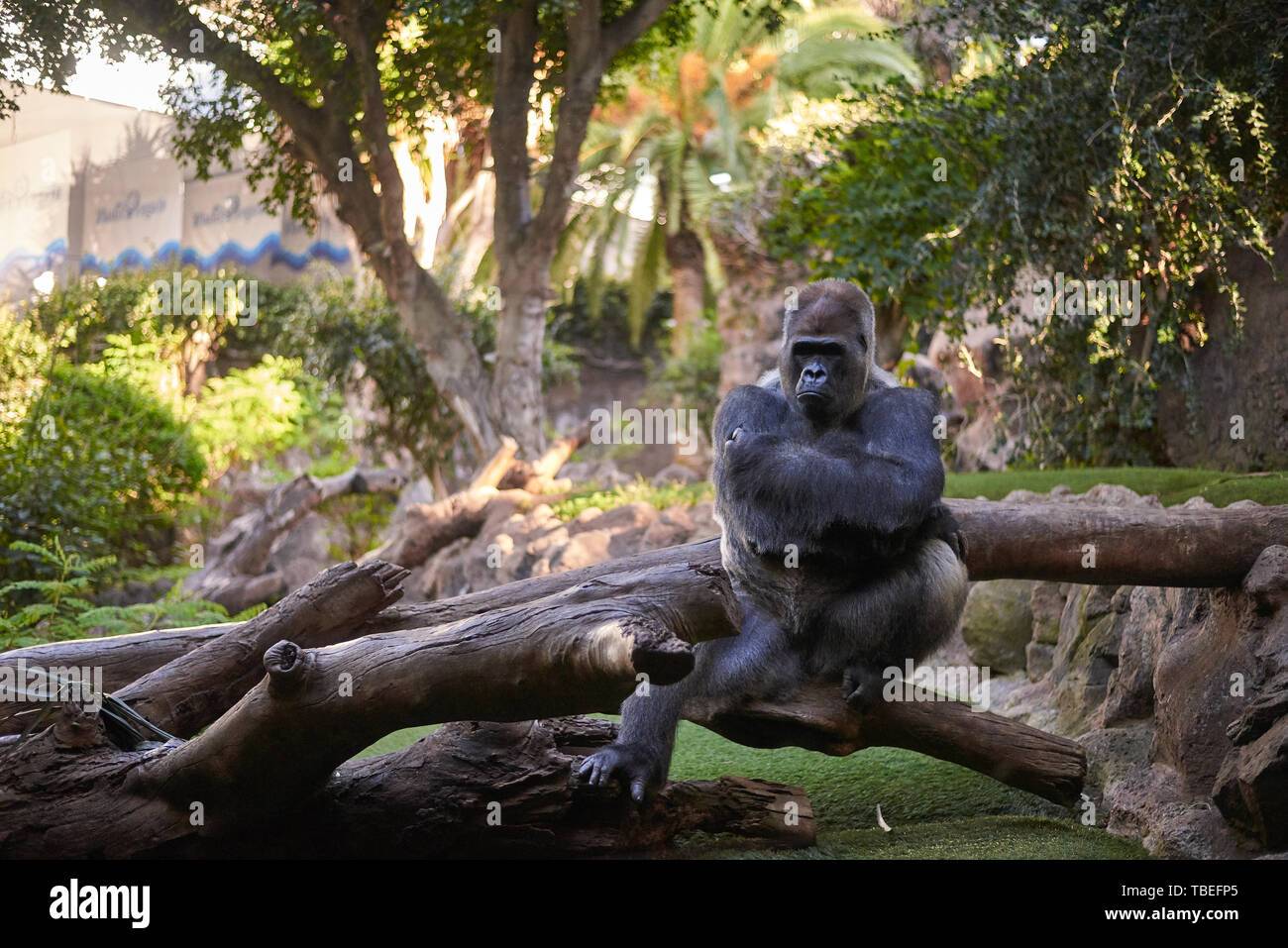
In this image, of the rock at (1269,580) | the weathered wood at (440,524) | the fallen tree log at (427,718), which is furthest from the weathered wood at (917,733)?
the weathered wood at (440,524)

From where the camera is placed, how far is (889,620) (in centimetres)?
358

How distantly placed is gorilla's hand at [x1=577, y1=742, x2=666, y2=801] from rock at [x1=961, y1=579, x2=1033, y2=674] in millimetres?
3342

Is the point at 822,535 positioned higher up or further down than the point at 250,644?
higher up

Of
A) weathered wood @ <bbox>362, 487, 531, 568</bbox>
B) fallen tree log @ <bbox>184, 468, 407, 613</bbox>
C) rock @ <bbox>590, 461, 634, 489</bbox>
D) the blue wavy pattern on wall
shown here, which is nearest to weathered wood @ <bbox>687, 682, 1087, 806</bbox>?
weathered wood @ <bbox>362, 487, 531, 568</bbox>

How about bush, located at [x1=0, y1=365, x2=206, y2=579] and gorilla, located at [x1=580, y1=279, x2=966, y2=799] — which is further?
bush, located at [x1=0, y1=365, x2=206, y2=579]

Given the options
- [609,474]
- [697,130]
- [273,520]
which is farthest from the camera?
[697,130]

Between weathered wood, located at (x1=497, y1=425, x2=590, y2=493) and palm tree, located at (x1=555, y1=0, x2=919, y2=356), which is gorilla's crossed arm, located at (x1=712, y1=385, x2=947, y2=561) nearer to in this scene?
weathered wood, located at (x1=497, y1=425, x2=590, y2=493)

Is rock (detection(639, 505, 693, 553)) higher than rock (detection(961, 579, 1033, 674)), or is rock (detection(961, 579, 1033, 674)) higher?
rock (detection(639, 505, 693, 553))

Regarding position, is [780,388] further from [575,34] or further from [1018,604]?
[575,34]

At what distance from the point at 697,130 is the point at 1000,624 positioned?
48.1 feet

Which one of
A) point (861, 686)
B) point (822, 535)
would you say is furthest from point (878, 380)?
point (861, 686)

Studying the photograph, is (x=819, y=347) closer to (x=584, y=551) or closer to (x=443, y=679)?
(x=443, y=679)

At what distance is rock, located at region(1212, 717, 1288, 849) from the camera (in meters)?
3.24

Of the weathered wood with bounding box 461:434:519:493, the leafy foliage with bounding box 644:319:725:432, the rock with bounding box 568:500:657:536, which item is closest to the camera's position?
the rock with bounding box 568:500:657:536
